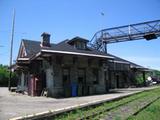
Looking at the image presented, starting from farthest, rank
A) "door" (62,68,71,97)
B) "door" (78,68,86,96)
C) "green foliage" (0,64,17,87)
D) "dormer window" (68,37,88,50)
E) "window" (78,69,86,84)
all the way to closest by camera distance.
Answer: "green foliage" (0,64,17,87) < "dormer window" (68,37,88,50) < "window" (78,69,86,84) < "door" (78,68,86,96) < "door" (62,68,71,97)

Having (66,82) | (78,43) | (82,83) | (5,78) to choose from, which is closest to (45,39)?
(78,43)

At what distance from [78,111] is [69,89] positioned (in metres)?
11.1

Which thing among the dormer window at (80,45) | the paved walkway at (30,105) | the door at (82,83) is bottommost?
the paved walkway at (30,105)

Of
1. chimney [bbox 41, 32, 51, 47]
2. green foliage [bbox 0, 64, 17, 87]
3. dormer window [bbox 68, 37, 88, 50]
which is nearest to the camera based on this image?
dormer window [bbox 68, 37, 88, 50]

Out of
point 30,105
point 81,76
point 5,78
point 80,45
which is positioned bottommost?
point 30,105

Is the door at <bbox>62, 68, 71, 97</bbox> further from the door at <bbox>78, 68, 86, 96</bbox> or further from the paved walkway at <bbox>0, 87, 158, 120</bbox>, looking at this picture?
the paved walkway at <bbox>0, 87, 158, 120</bbox>

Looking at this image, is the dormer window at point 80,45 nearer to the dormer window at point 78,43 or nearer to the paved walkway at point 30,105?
the dormer window at point 78,43

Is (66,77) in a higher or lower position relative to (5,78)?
lower

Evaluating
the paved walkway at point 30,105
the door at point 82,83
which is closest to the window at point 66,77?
the door at point 82,83

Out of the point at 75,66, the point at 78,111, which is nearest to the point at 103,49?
the point at 75,66

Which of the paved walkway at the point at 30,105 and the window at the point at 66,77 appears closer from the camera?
the paved walkway at the point at 30,105

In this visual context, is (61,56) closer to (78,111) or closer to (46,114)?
(78,111)

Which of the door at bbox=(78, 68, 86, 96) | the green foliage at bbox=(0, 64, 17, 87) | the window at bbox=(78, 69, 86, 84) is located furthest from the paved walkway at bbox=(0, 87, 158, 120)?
the green foliage at bbox=(0, 64, 17, 87)

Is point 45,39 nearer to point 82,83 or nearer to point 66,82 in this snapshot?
point 82,83
